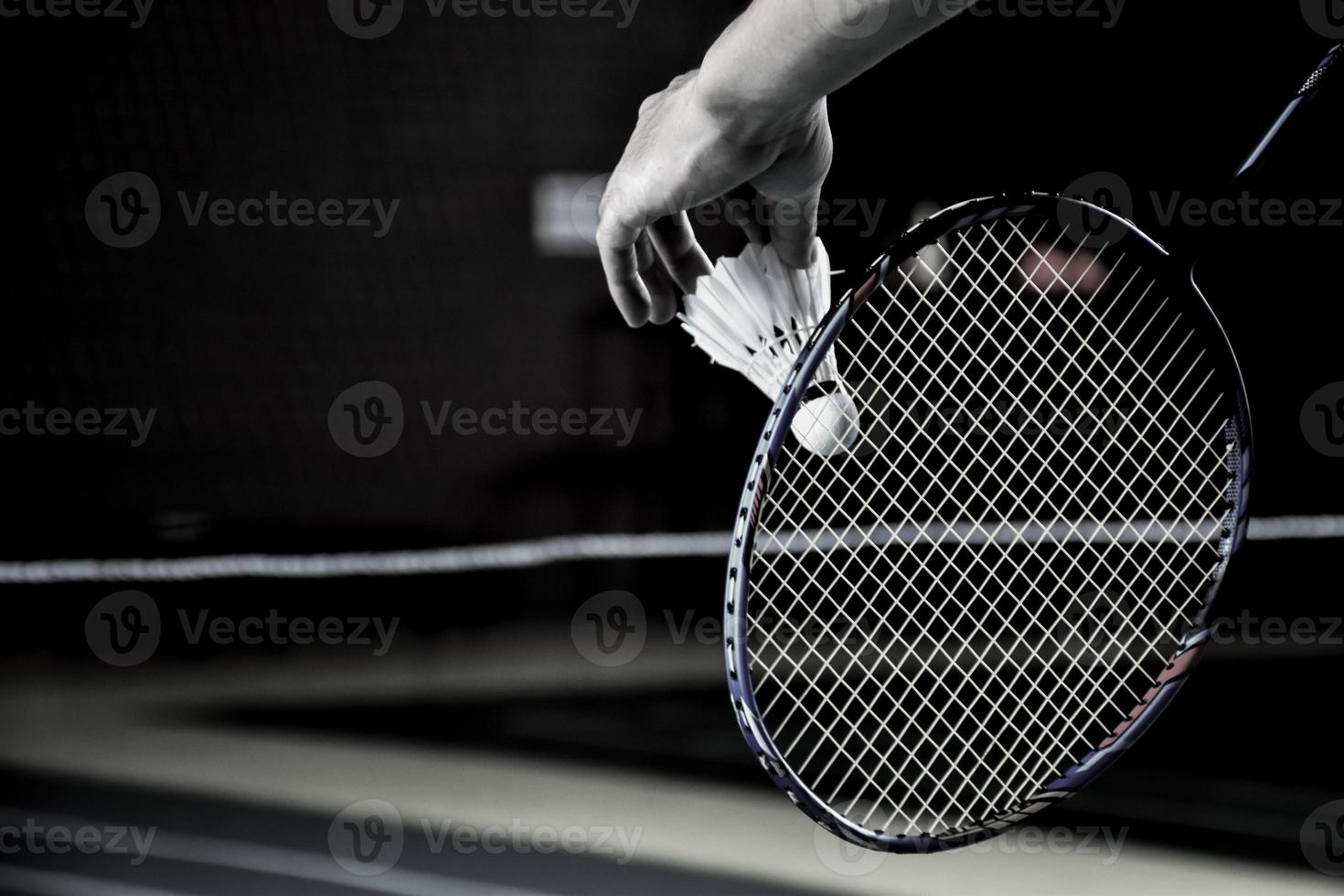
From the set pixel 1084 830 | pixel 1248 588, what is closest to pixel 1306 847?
pixel 1084 830

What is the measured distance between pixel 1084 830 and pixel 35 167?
2229 millimetres

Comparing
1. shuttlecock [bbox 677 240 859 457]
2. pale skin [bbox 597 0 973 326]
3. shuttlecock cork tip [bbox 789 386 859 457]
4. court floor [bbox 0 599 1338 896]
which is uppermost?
pale skin [bbox 597 0 973 326]

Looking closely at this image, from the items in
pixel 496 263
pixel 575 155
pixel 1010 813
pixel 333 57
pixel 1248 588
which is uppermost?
pixel 333 57

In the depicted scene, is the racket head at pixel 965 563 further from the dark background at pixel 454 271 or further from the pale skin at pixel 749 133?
the dark background at pixel 454 271

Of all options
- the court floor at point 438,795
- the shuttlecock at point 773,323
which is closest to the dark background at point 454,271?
the court floor at point 438,795

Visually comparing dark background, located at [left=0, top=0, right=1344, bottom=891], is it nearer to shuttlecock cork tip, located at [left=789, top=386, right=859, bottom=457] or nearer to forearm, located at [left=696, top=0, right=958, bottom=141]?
shuttlecock cork tip, located at [left=789, top=386, right=859, bottom=457]

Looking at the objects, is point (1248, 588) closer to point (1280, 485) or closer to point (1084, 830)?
point (1280, 485)

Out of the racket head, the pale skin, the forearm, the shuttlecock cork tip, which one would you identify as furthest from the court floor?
the forearm

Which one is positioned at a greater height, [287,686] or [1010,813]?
[1010,813]

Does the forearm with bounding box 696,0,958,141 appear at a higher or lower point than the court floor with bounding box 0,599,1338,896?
higher

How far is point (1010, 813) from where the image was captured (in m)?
0.84

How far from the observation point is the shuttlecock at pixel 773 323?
2.77 ft

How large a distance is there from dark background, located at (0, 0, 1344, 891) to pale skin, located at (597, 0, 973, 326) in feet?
5.23

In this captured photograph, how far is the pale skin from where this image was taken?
0.57 m
